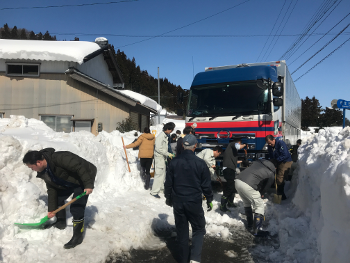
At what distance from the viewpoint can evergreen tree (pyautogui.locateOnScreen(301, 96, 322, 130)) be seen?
50594mm

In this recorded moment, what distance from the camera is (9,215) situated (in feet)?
14.0

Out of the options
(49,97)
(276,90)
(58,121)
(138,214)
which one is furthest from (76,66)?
(138,214)

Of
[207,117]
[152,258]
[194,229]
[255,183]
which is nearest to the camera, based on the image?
[194,229]

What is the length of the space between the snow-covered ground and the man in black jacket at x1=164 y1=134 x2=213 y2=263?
107 cm

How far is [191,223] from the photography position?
3908mm

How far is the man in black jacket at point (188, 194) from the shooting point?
150 inches

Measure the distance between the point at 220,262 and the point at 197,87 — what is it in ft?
18.2

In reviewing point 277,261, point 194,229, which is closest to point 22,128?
point 194,229

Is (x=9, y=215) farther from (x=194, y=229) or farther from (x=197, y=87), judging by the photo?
(x=197, y=87)

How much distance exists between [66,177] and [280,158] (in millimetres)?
5115

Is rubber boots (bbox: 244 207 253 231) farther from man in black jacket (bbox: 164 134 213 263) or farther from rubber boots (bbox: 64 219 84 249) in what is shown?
rubber boots (bbox: 64 219 84 249)

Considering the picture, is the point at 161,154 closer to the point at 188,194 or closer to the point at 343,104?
the point at 188,194

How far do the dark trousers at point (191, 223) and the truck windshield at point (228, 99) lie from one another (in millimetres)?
4477

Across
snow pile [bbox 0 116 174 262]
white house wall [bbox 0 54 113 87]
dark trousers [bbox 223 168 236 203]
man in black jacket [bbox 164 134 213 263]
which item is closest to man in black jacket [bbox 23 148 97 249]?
snow pile [bbox 0 116 174 262]
